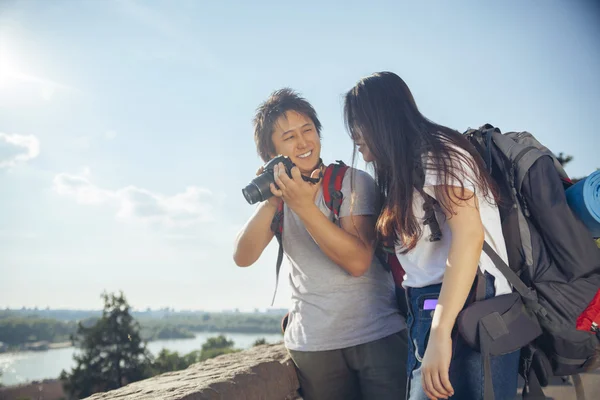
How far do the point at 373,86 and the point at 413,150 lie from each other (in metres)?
0.33

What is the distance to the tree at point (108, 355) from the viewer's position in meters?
39.0

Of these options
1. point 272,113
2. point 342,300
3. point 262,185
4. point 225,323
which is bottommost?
point 225,323

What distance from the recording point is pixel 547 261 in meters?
1.60

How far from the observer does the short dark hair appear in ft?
8.59

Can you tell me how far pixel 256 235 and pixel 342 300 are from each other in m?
0.58

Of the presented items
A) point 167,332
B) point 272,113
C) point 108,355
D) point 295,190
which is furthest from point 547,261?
point 167,332

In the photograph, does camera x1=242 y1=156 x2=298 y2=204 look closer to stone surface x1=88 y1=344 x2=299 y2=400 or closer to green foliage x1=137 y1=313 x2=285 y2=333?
stone surface x1=88 y1=344 x2=299 y2=400

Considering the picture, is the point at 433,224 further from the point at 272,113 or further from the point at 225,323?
the point at 225,323

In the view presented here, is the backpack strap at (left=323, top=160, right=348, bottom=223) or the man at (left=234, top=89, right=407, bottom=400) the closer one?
the man at (left=234, top=89, right=407, bottom=400)

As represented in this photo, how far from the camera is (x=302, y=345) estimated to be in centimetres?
215

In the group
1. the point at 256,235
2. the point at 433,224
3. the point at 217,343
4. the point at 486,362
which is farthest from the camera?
the point at 217,343

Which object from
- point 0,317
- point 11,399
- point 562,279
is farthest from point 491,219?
point 0,317

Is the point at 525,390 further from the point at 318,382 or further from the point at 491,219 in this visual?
the point at 318,382

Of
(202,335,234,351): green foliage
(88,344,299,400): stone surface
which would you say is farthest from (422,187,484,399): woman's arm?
(202,335,234,351): green foliage
